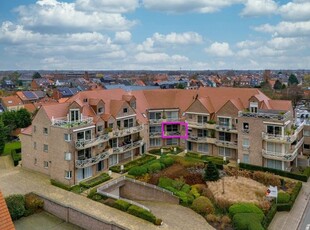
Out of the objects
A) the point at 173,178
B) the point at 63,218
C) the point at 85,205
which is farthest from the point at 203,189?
the point at 63,218

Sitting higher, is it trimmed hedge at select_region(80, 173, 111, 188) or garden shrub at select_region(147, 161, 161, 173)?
garden shrub at select_region(147, 161, 161, 173)

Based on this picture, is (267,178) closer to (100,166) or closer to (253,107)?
(253,107)

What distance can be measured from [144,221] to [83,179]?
523 inches

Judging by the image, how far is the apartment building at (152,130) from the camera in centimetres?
4097

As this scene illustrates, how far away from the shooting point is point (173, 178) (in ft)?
→ 135

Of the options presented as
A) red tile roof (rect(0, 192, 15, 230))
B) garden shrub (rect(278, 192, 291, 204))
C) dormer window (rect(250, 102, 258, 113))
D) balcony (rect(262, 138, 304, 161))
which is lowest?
garden shrub (rect(278, 192, 291, 204))

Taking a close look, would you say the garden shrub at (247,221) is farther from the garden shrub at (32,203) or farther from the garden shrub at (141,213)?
the garden shrub at (32,203)

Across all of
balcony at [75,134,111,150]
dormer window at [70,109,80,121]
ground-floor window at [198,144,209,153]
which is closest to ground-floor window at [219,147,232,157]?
ground-floor window at [198,144,209,153]

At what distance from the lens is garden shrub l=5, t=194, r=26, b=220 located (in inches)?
1266

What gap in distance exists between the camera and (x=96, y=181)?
40.3 metres

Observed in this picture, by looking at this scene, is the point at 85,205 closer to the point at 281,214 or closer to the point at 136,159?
the point at 136,159

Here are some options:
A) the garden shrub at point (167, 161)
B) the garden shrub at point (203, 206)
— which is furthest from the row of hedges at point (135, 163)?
the garden shrub at point (203, 206)

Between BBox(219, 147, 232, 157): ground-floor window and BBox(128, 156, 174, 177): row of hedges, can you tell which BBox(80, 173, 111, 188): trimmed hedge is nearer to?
BBox(128, 156, 174, 177): row of hedges

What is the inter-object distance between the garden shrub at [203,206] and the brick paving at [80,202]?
681 millimetres
